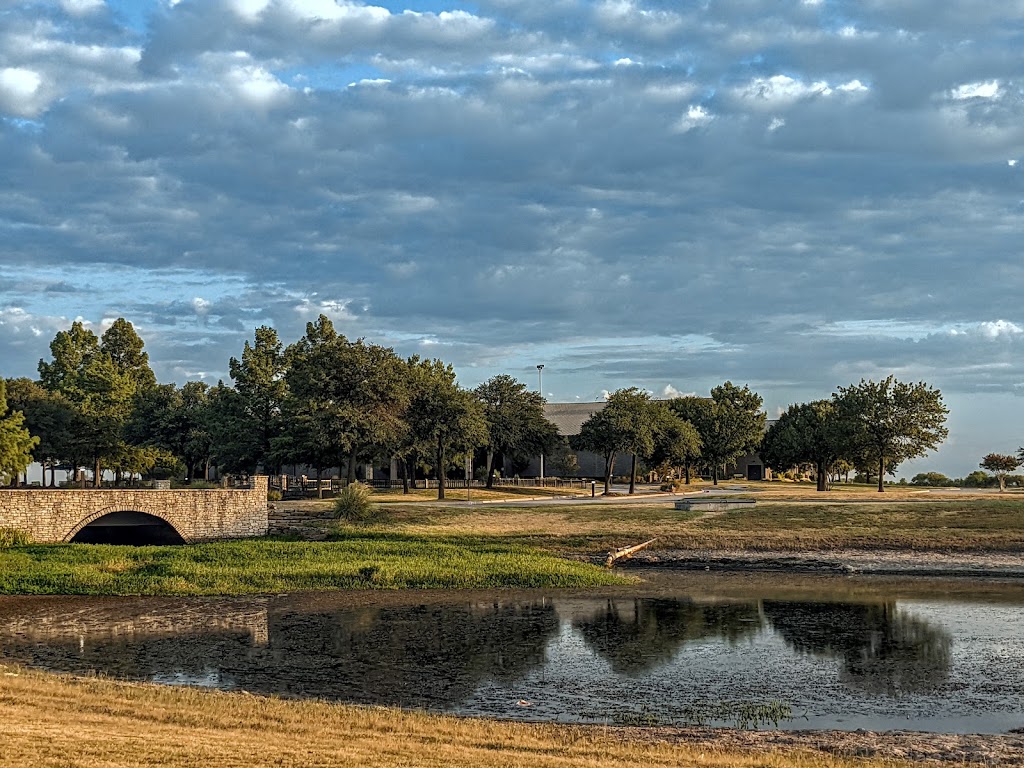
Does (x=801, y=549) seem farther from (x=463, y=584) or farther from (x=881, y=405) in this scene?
(x=881, y=405)

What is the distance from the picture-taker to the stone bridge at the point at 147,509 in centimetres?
5459

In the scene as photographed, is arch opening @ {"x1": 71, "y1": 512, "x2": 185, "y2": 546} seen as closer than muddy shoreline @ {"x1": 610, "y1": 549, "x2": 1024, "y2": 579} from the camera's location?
No

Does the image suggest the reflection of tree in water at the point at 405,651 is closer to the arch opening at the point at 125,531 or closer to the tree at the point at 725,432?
the arch opening at the point at 125,531

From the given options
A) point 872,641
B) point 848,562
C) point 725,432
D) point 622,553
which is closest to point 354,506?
point 622,553

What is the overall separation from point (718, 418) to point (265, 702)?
92553mm

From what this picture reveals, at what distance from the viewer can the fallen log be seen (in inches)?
1939

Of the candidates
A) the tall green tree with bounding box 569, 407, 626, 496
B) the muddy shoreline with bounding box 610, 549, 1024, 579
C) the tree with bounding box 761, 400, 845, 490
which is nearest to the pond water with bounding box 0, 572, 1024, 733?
the muddy shoreline with bounding box 610, 549, 1024, 579

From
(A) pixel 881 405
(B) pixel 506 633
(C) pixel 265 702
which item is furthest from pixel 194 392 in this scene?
(C) pixel 265 702

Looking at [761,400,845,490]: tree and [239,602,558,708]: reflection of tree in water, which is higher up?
[761,400,845,490]: tree

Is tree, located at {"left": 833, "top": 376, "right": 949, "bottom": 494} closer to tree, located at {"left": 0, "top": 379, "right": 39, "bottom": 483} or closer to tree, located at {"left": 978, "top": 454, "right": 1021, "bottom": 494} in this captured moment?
tree, located at {"left": 978, "top": 454, "right": 1021, "bottom": 494}

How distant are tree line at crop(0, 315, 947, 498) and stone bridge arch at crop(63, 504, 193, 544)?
742cm

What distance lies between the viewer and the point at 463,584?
42.9 metres

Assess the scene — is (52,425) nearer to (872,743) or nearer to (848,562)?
(848,562)

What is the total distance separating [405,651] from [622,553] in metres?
23.2
